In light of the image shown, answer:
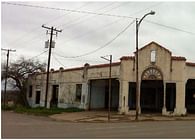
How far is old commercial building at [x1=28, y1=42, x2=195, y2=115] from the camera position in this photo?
41.0 metres

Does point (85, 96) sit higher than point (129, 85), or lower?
lower

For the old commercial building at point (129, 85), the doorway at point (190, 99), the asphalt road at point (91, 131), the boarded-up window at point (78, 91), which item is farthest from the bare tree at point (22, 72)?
the asphalt road at point (91, 131)

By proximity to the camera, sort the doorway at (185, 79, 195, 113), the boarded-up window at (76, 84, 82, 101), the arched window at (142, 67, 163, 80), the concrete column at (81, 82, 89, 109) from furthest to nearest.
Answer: the boarded-up window at (76, 84, 82, 101)
the doorway at (185, 79, 195, 113)
the concrete column at (81, 82, 89, 109)
the arched window at (142, 67, 163, 80)

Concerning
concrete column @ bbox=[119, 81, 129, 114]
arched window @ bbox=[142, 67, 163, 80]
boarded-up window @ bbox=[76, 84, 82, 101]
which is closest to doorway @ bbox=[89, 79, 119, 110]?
boarded-up window @ bbox=[76, 84, 82, 101]

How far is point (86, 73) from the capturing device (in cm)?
4738

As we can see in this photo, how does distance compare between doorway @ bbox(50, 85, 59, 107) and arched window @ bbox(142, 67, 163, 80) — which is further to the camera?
doorway @ bbox(50, 85, 59, 107)

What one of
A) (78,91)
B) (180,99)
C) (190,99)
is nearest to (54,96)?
(78,91)

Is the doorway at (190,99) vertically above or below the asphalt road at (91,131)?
above

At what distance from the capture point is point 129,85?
43.0 meters

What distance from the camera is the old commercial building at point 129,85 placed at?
4097 centimetres

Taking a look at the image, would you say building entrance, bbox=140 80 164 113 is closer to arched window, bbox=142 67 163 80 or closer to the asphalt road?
arched window, bbox=142 67 163 80

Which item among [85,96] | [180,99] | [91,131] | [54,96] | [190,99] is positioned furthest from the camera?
[54,96]

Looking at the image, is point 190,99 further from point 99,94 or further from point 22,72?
point 22,72

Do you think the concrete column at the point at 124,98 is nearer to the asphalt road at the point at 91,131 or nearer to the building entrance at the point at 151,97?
the building entrance at the point at 151,97
